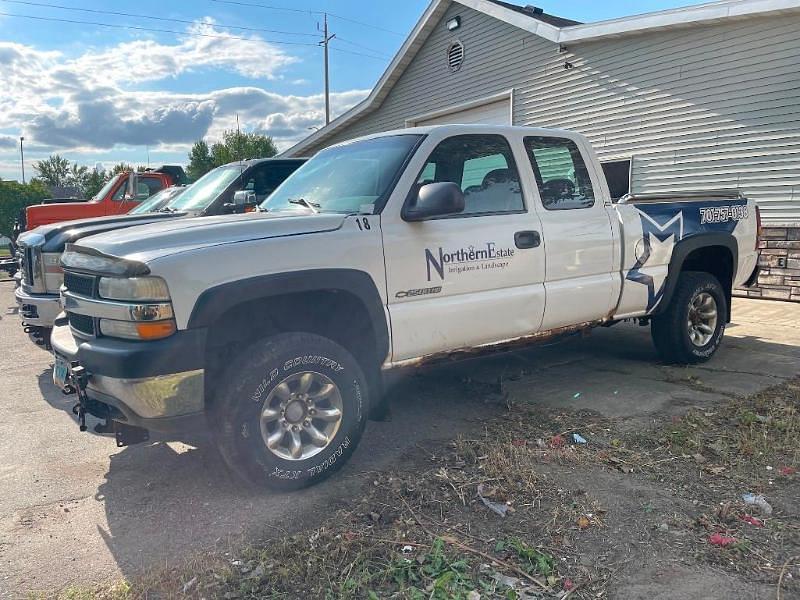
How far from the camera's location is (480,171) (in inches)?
178

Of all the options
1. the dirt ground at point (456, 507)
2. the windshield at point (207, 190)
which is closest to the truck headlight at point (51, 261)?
the dirt ground at point (456, 507)

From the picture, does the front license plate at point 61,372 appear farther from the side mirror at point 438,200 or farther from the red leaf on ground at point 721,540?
the red leaf on ground at point 721,540

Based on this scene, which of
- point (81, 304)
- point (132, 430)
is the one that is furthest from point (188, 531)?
point (81, 304)

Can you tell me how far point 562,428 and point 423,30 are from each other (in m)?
13.5

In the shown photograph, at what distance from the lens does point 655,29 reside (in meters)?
10.3

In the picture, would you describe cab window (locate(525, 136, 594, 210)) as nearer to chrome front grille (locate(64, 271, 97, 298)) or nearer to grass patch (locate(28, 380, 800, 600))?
grass patch (locate(28, 380, 800, 600))

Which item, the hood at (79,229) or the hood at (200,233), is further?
the hood at (79,229)

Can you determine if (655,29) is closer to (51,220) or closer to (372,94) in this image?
(372,94)

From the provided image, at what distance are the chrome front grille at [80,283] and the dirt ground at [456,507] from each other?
3.78 ft

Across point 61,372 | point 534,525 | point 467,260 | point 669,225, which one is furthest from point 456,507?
point 669,225

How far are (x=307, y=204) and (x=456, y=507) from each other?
6.97 ft

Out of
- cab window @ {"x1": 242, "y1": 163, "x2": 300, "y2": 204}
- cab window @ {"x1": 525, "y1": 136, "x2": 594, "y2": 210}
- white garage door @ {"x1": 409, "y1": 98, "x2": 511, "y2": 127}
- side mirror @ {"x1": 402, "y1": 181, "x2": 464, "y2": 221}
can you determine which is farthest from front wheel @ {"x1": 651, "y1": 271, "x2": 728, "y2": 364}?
white garage door @ {"x1": 409, "y1": 98, "x2": 511, "y2": 127}

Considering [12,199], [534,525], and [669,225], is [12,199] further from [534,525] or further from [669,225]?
[534,525]

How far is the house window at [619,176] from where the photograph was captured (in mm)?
11430
